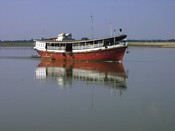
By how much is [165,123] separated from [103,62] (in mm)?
30207

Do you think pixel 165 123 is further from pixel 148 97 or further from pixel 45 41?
pixel 45 41

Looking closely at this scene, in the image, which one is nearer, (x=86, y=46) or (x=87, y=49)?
(x=87, y=49)

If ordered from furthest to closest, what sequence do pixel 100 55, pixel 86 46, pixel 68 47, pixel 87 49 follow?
1. pixel 68 47
2. pixel 86 46
3. pixel 87 49
4. pixel 100 55

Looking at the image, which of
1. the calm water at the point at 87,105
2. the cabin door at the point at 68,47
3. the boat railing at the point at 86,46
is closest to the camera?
the calm water at the point at 87,105


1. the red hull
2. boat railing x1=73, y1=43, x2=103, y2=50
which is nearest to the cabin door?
the red hull

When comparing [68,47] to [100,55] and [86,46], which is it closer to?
[86,46]

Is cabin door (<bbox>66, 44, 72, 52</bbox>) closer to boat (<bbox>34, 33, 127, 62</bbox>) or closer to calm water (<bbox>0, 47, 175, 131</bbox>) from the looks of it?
boat (<bbox>34, 33, 127, 62</bbox>)

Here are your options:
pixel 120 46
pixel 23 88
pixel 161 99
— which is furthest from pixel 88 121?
pixel 120 46

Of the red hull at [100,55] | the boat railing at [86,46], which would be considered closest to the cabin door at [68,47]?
the red hull at [100,55]

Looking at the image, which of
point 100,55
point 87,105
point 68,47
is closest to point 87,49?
point 100,55

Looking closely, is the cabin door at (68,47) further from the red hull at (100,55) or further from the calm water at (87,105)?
the calm water at (87,105)

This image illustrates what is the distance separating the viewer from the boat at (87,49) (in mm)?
43013

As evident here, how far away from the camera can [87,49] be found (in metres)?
44.6

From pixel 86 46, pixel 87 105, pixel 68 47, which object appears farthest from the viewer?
pixel 68 47
